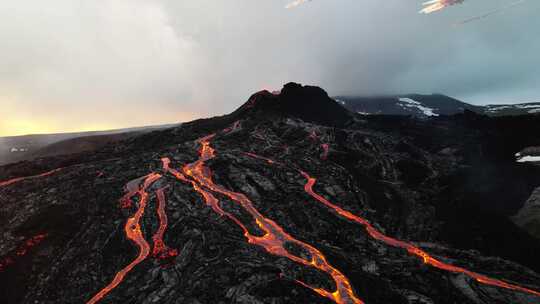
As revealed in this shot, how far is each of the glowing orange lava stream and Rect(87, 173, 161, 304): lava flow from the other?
124 ft

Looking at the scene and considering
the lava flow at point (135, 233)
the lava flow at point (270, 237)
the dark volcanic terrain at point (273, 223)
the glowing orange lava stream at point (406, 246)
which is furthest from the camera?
the lava flow at point (135, 233)

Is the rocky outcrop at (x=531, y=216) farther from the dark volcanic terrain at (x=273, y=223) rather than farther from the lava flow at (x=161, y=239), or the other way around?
the lava flow at (x=161, y=239)

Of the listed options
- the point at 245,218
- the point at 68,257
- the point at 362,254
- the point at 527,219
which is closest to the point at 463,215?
the point at 527,219

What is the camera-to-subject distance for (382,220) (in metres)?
63.9

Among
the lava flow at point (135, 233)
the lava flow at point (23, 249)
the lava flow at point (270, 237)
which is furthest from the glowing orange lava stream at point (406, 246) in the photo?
the lava flow at point (23, 249)

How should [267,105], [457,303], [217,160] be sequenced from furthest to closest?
[267,105], [217,160], [457,303]

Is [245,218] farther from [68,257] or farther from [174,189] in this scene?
[68,257]

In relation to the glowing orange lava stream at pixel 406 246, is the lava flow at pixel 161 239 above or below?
above

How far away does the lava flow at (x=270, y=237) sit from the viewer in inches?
1517

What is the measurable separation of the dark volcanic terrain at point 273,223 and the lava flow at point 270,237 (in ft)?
0.91

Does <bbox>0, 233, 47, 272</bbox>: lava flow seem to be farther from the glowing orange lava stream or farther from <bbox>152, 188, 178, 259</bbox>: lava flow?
the glowing orange lava stream

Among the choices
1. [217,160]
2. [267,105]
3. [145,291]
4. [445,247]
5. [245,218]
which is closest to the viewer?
[145,291]

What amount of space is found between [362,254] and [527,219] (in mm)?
45355

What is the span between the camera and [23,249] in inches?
2179
